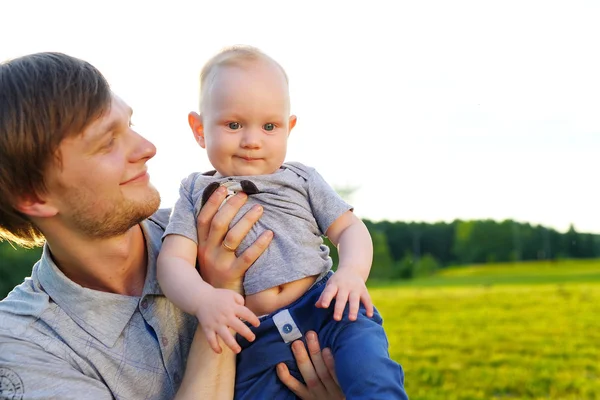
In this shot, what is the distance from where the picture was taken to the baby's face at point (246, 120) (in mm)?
2662

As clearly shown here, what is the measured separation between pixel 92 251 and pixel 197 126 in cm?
64

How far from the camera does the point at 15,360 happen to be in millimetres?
2436

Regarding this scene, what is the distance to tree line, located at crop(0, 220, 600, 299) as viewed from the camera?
39.3 m

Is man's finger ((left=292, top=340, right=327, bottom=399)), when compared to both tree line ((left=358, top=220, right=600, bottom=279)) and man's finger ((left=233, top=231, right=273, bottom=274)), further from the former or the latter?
tree line ((left=358, top=220, right=600, bottom=279))

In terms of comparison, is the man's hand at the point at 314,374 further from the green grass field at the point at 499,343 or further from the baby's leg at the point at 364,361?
the green grass field at the point at 499,343

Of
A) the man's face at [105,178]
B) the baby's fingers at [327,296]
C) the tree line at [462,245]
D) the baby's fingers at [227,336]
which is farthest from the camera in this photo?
the tree line at [462,245]

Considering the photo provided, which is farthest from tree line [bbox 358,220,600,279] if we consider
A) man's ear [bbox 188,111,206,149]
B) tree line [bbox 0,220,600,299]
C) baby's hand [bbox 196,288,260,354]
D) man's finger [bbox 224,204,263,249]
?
baby's hand [bbox 196,288,260,354]

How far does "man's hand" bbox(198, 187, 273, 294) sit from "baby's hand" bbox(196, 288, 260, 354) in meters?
0.25

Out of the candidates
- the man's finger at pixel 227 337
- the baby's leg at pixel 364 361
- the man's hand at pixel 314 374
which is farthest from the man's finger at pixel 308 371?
the man's finger at pixel 227 337

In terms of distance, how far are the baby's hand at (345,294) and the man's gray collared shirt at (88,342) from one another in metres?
0.64

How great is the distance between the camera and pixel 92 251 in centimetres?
269

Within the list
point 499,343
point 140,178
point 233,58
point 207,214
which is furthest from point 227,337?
point 499,343

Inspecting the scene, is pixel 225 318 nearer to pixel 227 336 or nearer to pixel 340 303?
pixel 227 336

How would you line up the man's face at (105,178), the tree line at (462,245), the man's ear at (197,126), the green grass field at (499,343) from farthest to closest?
1. the tree line at (462,245)
2. the green grass field at (499,343)
3. the man's ear at (197,126)
4. the man's face at (105,178)
